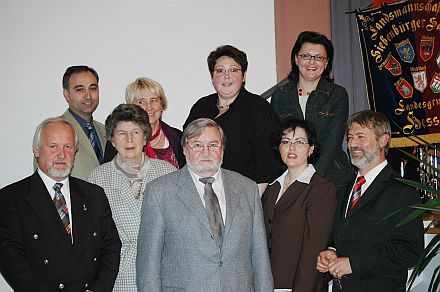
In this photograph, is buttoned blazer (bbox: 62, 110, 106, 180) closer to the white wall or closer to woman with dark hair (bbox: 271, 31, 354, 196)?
woman with dark hair (bbox: 271, 31, 354, 196)

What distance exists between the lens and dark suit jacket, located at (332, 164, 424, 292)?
3508 mm

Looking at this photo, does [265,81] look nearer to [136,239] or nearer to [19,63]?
[19,63]

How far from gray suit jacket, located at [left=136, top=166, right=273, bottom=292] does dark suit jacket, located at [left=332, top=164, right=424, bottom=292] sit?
458 millimetres

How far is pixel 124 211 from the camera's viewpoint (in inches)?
149

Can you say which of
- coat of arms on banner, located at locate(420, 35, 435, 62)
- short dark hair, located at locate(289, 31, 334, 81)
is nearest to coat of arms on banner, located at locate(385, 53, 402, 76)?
coat of arms on banner, located at locate(420, 35, 435, 62)

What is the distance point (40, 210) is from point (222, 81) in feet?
4.55

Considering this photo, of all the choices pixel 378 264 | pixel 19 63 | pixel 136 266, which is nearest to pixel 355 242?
pixel 378 264

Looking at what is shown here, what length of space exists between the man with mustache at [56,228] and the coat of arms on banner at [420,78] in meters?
3.70

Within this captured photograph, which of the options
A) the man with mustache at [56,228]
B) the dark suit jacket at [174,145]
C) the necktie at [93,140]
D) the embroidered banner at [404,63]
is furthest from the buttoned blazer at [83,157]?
the embroidered banner at [404,63]

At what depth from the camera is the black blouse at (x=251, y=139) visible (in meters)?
4.08

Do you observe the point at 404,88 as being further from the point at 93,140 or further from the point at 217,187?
the point at 217,187

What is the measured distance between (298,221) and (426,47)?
3.29 m

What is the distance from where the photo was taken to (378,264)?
3.51 m

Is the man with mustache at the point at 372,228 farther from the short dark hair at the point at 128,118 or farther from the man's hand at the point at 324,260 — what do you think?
the short dark hair at the point at 128,118
